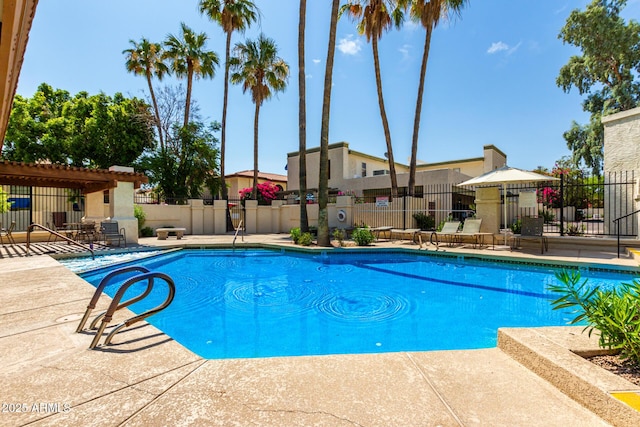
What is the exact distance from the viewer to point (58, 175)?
445 inches

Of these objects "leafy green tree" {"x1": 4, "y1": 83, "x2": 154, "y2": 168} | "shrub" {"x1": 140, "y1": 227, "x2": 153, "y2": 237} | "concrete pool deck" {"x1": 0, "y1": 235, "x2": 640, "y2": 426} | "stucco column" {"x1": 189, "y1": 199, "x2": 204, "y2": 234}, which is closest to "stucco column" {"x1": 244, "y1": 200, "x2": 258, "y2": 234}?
"stucco column" {"x1": 189, "y1": 199, "x2": 204, "y2": 234}

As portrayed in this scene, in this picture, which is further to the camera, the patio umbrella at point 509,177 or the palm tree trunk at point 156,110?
the palm tree trunk at point 156,110

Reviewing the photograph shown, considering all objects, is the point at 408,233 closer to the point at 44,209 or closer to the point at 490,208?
the point at 490,208

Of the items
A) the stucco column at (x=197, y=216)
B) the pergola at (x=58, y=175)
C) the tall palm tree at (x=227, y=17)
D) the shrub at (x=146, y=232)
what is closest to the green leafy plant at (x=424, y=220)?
the tall palm tree at (x=227, y=17)

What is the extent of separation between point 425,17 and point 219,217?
17.4 meters

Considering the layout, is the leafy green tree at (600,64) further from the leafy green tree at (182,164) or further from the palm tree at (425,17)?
the leafy green tree at (182,164)

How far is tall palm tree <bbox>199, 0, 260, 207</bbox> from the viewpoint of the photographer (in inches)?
819

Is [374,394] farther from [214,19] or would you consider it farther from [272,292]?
[214,19]

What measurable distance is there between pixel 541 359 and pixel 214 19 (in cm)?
2555

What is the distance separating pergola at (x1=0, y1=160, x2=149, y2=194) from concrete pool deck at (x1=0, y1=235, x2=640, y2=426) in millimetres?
10818

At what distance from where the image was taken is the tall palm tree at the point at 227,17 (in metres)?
20.8

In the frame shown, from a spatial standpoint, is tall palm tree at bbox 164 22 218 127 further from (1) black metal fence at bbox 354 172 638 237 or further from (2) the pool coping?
(2) the pool coping

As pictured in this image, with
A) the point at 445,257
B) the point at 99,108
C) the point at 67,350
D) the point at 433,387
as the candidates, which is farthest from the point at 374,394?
the point at 99,108

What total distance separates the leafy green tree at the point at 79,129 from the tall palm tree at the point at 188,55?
13.3ft
